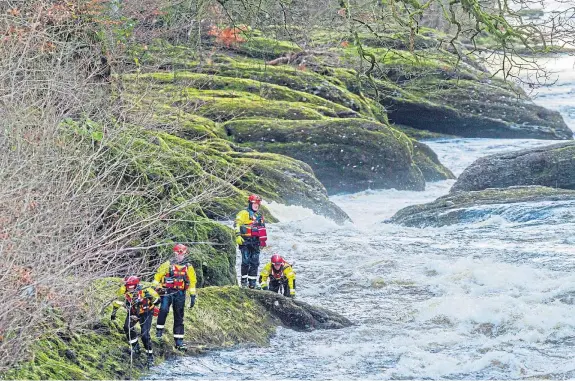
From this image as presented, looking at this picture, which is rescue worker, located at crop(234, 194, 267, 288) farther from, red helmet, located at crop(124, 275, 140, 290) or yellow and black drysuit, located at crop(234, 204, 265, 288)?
red helmet, located at crop(124, 275, 140, 290)

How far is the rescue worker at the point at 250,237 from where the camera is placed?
1459 cm

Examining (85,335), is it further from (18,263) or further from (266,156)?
(266,156)

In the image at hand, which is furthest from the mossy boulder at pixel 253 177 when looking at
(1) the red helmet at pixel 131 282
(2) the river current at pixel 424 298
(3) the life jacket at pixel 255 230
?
(1) the red helmet at pixel 131 282

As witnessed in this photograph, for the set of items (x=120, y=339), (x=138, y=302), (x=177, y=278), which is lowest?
(x=120, y=339)

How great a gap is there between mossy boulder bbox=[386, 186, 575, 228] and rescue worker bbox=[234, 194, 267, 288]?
298 inches

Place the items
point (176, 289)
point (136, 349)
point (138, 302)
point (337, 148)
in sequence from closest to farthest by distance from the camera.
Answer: point (138, 302) → point (136, 349) → point (176, 289) → point (337, 148)

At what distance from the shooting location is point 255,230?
1474 cm

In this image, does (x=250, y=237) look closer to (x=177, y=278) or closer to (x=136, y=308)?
(x=177, y=278)

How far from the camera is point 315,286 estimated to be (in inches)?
647

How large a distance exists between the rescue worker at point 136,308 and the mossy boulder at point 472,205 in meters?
11.9

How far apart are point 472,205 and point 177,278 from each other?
492 inches

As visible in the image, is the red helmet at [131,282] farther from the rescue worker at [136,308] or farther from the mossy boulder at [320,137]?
the mossy boulder at [320,137]

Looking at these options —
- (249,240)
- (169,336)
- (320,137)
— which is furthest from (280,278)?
(320,137)

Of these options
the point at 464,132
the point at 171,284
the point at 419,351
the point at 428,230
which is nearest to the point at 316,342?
the point at 419,351
